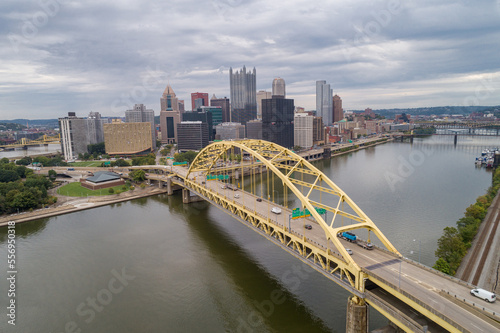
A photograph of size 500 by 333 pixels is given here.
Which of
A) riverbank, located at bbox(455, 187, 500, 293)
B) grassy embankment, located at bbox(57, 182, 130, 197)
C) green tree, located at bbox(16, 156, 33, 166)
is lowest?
riverbank, located at bbox(455, 187, 500, 293)

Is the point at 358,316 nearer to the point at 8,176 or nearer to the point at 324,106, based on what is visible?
the point at 8,176

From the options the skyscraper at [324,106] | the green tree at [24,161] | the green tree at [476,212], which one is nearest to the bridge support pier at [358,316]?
the green tree at [476,212]

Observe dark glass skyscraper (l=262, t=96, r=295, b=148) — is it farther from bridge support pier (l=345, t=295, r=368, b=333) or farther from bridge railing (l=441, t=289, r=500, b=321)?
bridge railing (l=441, t=289, r=500, b=321)

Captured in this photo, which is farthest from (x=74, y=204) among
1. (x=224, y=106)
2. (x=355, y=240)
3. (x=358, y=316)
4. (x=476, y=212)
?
(x=224, y=106)

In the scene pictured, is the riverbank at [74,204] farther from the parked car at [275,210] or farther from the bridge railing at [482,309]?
the bridge railing at [482,309]

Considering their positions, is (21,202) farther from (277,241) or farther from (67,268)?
(277,241)

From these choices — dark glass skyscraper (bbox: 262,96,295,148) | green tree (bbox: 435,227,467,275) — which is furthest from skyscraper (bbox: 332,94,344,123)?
green tree (bbox: 435,227,467,275)
